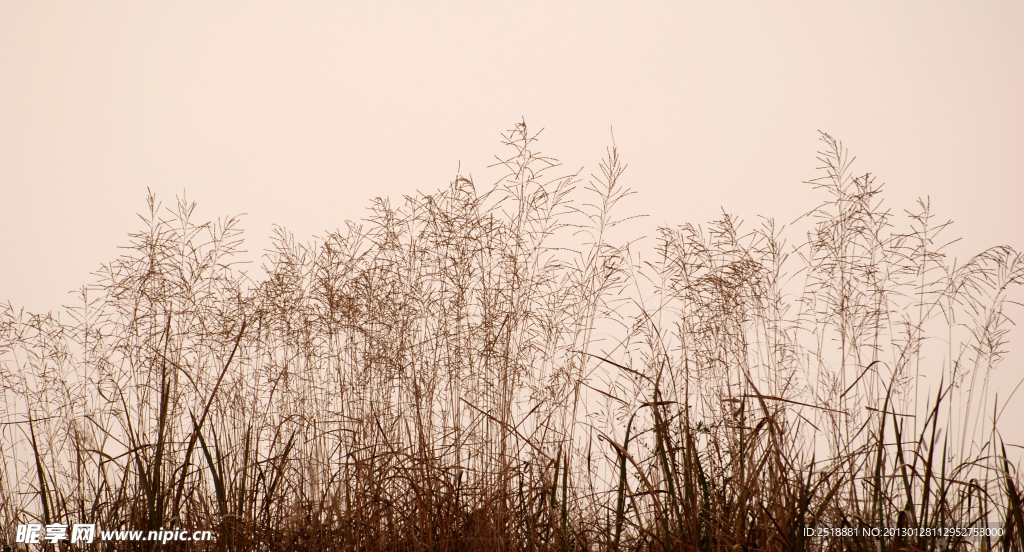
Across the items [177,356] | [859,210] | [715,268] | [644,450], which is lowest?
[644,450]

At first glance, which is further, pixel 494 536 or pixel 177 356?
pixel 177 356

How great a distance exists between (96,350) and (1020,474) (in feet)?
13.1

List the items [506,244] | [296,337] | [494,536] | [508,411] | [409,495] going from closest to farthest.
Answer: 1. [494,536]
2. [409,495]
3. [508,411]
4. [506,244]
5. [296,337]

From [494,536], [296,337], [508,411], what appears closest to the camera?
[494,536]

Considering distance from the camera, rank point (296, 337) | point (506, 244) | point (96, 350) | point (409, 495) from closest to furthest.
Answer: point (409, 495) → point (506, 244) → point (296, 337) → point (96, 350)

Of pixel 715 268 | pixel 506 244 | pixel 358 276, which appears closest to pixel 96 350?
pixel 358 276

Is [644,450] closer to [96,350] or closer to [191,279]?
[191,279]

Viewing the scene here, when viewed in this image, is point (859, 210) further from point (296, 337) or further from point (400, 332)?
point (296, 337)

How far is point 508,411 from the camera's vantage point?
2.91m

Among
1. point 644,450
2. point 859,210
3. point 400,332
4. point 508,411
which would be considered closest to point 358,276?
point 400,332

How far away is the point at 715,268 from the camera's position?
338cm

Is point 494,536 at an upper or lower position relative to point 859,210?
lower

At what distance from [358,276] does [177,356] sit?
0.86 m

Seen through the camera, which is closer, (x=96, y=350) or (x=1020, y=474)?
(x=1020, y=474)
